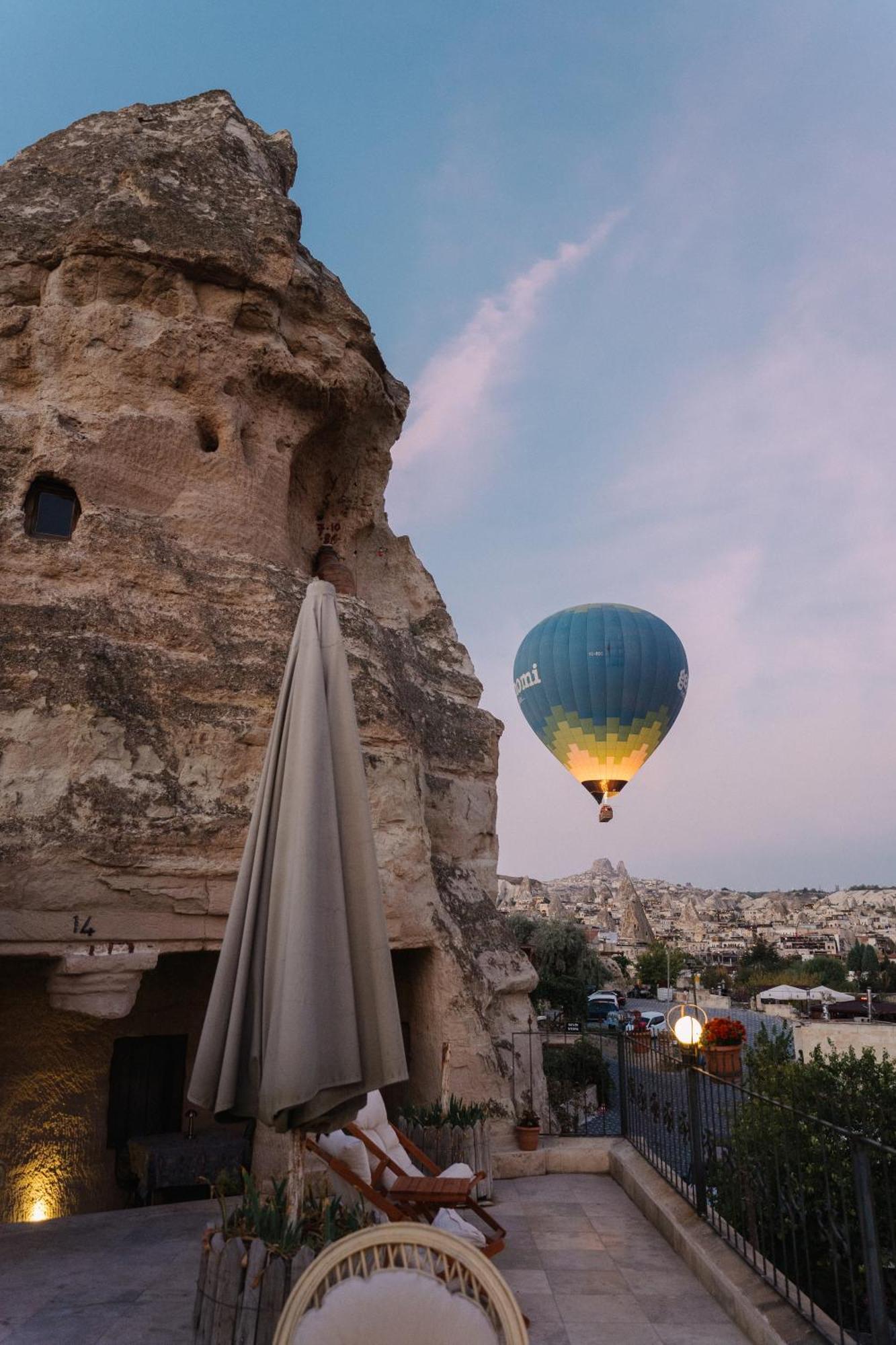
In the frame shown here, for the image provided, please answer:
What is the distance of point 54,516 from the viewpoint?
9094mm

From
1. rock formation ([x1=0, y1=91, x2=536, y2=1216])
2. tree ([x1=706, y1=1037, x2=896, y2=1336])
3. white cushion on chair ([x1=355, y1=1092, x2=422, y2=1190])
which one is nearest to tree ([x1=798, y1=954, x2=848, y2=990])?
tree ([x1=706, y1=1037, x2=896, y2=1336])

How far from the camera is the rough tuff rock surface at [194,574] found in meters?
7.68

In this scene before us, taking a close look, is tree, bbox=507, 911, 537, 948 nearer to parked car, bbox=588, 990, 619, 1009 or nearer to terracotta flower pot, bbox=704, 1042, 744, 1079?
parked car, bbox=588, 990, 619, 1009

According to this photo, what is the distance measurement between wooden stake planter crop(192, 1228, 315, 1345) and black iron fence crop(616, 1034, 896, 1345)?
2.29 m

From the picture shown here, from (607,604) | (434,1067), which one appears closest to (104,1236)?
(434,1067)

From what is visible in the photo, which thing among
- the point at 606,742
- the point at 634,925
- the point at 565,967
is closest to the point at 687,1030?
the point at 606,742

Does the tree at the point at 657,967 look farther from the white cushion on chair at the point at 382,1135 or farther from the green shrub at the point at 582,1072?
the white cushion on chair at the point at 382,1135

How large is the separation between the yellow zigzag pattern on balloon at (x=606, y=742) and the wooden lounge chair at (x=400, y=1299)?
939 inches

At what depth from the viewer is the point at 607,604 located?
27125 millimetres

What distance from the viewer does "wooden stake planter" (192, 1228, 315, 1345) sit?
378 cm

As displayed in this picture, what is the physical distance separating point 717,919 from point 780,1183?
149 metres

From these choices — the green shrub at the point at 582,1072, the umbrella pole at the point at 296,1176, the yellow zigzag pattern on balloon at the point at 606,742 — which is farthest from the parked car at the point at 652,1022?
the umbrella pole at the point at 296,1176

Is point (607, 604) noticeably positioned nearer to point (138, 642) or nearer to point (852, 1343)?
point (138, 642)

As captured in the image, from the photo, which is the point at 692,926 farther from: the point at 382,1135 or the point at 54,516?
the point at 382,1135
